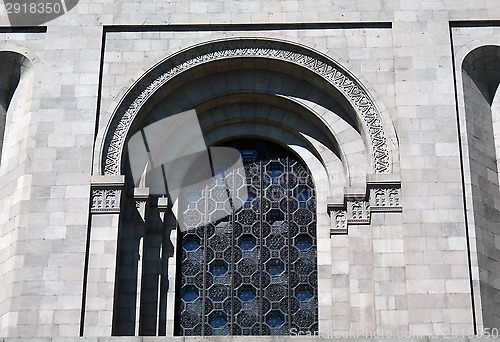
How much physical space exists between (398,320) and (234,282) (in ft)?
13.9

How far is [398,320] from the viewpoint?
25047mm

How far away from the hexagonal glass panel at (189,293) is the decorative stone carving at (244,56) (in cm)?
316

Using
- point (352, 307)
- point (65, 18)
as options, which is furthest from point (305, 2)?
point (352, 307)

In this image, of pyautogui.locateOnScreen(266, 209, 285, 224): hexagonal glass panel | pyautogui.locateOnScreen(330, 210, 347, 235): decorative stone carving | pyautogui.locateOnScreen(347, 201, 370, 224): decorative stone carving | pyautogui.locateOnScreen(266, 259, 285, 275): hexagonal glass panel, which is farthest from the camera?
pyautogui.locateOnScreen(266, 209, 285, 224): hexagonal glass panel

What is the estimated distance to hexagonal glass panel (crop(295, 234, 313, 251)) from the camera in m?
27.7

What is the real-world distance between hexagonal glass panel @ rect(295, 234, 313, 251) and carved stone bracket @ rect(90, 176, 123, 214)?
4.40m

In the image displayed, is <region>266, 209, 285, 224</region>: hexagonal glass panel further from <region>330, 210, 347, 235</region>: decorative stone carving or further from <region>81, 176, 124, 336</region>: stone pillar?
<region>81, 176, 124, 336</region>: stone pillar

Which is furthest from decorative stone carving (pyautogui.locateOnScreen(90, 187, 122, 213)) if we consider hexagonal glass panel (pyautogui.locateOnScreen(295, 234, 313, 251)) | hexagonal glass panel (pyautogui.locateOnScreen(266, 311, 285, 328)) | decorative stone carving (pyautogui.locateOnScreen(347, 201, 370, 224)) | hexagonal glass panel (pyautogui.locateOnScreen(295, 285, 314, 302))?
decorative stone carving (pyautogui.locateOnScreen(347, 201, 370, 224))

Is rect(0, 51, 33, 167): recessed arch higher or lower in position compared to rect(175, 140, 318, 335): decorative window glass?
higher

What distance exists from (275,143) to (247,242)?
2712 millimetres

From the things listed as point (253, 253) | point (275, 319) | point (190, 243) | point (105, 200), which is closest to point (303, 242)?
point (253, 253)

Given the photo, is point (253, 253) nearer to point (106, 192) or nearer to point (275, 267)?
point (275, 267)

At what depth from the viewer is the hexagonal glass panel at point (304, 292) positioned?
27.1 meters

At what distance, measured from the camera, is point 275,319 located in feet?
88.4
